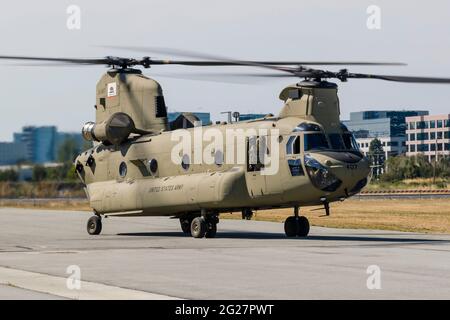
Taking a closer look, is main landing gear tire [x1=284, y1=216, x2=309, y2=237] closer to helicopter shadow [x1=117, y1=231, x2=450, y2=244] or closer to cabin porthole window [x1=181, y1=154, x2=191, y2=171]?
helicopter shadow [x1=117, y1=231, x2=450, y2=244]

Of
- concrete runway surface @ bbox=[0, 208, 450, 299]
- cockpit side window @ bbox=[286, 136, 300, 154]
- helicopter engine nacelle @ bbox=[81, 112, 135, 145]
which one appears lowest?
concrete runway surface @ bbox=[0, 208, 450, 299]

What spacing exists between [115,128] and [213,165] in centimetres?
466

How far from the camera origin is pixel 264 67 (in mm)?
25766

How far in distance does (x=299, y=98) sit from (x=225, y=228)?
377 inches

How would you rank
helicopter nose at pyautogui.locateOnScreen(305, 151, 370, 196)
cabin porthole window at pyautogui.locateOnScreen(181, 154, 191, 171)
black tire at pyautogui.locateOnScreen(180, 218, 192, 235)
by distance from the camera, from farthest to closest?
1. black tire at pyautogui.locateOnScreen(180, 218, 192, 235)
2. cabin porthole window at pyautogui.locateOnScreen(181, 154, 191, 171)
3. helicopter nose at pyautogui.locateOnScreen(305, 151, 370, 196)

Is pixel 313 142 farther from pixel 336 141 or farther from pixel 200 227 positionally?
pixel 200 227

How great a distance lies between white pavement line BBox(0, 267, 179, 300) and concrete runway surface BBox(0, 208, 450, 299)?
2 centimetres

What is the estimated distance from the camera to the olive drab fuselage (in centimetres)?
2852

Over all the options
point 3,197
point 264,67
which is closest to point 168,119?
point 264,67

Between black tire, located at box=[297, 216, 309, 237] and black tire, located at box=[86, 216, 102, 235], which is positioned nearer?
black tire, located at box=[297, 216, 309, 237]

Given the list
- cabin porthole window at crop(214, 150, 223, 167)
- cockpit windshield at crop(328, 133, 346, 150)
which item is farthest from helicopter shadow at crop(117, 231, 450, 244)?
cockpit windshield at crop(328, 133, 346, 150)

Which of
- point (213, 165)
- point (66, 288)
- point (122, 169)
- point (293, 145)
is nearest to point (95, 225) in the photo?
point (122, 169)

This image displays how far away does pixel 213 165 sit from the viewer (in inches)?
1214
